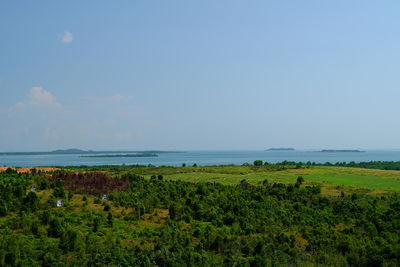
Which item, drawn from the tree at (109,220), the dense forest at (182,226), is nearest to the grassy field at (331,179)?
the dense forest at (182,226)

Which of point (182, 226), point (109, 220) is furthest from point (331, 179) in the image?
point (109, 220)

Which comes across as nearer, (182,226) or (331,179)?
(182,226)

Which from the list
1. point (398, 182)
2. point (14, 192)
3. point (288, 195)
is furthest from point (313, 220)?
point (398, 182)

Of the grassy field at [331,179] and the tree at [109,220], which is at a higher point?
the grassy field at [331,179]

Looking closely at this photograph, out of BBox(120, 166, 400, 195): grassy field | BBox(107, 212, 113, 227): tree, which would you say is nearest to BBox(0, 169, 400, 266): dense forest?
BBox(107, 212, 113, 227): tree

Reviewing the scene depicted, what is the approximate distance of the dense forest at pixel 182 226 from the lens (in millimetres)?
18766

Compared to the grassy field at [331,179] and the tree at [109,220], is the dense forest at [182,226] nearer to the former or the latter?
the tree at [109,220]

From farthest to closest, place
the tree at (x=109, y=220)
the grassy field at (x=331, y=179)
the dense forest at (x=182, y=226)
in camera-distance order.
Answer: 1. the grassy field at (x=331, y=179)
2. the tree at (x=109, y=220)
3. the dense forest at (x=182, y=226)

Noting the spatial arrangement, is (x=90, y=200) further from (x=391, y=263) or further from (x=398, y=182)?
(x=398, y=182)

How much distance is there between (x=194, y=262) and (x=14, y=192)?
17358mm

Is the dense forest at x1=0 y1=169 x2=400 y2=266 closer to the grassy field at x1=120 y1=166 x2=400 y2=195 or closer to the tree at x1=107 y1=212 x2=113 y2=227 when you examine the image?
the tree at x1=107 y1=212 x2=113 y2=227

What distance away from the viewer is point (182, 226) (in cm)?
2617

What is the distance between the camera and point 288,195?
1523 inches

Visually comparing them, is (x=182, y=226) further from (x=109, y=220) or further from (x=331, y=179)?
(x=331, y=179)
